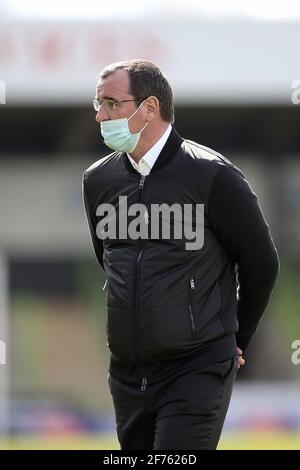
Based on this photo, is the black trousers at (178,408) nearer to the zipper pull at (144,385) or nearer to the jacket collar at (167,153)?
the zipper pull at (144,385)

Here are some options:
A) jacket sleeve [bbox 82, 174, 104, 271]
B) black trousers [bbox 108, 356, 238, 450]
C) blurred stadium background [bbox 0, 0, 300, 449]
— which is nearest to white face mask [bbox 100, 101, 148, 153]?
jacket sleeve [bbox 82, 174, 104, 271]

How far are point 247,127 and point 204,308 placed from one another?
609 inches

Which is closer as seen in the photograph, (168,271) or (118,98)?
(168,271)

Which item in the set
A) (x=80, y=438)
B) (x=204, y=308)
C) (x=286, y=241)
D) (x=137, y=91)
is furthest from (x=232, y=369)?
(x=286, y=241)

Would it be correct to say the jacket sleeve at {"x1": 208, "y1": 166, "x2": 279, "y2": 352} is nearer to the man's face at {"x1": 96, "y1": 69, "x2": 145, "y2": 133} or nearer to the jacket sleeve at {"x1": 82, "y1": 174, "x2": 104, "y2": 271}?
the man's face at {"x1": 96, "y1": 69, "x2": 145, "y2": 133}

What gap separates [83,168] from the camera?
19.6 m

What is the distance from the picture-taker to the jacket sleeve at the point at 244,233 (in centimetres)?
Result: 468

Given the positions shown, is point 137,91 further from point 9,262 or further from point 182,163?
point 9,262

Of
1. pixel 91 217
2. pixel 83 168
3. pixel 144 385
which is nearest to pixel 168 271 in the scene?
pixel 144 385

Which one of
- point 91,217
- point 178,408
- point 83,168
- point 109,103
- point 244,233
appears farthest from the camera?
point 83,168

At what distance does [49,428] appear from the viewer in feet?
52.5

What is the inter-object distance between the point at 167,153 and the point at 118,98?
286 millimetres

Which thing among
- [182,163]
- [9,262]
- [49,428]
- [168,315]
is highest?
[182,163]

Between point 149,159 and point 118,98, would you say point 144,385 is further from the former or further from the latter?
point 118,98
